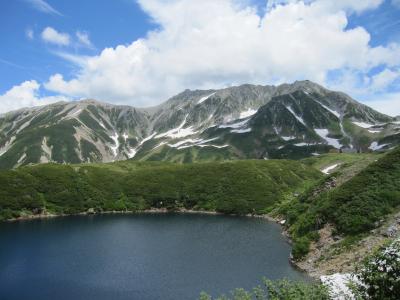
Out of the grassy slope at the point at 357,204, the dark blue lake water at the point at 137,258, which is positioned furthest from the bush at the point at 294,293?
the grassy slope at the point at 357,204

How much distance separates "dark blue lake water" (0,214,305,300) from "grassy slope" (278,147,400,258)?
7809mm

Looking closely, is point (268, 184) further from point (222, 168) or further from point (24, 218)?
point (24, 218)

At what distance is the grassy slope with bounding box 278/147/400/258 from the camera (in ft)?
273

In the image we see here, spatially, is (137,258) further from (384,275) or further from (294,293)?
(384,275)

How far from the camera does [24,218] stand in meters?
146

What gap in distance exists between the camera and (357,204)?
3467 inches

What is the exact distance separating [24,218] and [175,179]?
63.8m

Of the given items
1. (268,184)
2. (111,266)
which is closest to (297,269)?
(111,266)

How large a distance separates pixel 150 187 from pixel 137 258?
8258 centimetres

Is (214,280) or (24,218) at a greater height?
(24,218)

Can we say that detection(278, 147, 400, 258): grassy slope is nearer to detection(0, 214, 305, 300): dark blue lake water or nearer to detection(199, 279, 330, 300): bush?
detection(0, 214, 305, 300): dark blue lake water

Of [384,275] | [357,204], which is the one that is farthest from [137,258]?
[384,275]

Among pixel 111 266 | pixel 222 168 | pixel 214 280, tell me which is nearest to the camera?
pixel 214 280

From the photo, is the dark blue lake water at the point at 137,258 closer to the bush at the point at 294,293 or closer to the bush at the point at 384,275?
the bush at the point at 294,293
